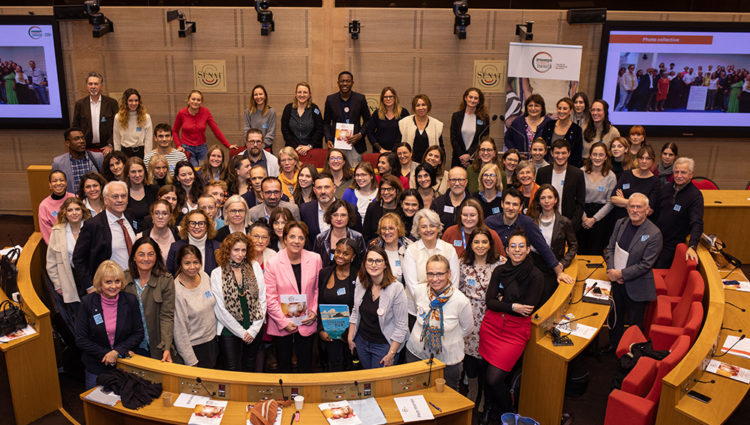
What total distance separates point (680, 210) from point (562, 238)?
62.9 inches

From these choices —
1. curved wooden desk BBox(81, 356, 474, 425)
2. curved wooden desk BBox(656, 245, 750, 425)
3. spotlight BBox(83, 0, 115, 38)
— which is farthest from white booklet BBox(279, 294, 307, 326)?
spotlight BBox(83, 0, 115, 38)

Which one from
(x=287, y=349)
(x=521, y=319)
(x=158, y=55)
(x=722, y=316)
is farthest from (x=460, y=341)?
(x=158, y=55)

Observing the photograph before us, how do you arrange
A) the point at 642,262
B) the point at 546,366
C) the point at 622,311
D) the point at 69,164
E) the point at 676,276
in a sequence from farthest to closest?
1. the point at 69,164
2. the point at 676,276
3. the point at 622,311
4. the point at 642,262
5. the point at 546,366

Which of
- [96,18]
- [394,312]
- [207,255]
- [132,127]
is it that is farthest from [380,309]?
[96,18]

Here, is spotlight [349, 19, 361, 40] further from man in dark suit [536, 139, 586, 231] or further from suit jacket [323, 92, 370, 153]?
man in dark suit [536, 139, 586, 231]

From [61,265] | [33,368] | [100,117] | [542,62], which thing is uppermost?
[542,62]

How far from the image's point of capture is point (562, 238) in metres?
6.03

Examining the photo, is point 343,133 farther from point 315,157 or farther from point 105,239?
point 105,239

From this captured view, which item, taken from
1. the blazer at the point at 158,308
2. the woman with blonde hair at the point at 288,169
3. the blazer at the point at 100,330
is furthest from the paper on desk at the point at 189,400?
the woman with blonde hair at the point at 288,169

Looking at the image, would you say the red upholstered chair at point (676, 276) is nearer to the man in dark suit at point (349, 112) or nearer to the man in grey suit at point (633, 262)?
the man in grey suit at point (633, 262)

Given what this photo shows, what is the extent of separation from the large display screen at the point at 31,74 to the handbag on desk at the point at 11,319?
16.7 feet

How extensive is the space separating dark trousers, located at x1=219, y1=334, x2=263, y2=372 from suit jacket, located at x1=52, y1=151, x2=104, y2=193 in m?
3.25

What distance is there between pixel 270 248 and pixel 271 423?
183cm

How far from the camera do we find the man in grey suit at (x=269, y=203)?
19.0 feet
